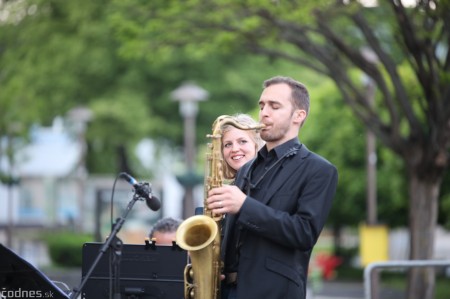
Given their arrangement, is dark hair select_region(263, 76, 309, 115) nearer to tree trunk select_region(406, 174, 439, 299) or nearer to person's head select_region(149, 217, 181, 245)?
person's head select_region(149, 217, 181, 245)

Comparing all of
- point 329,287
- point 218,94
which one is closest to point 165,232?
point 329,287

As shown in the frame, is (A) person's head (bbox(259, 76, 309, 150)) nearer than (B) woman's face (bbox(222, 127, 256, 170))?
Yes

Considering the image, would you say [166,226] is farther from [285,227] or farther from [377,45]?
[377,45]

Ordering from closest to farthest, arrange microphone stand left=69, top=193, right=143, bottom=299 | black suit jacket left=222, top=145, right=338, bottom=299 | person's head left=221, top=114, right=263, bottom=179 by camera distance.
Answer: black suit jacket left=222, top=145, right=338, bottom=299, microphone stand left=69, top=193, right=143, bottom=299, person's head left=221, top=114, right=263, bottom=179

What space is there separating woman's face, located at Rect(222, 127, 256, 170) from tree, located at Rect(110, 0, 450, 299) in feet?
18.4

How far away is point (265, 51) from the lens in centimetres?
1633

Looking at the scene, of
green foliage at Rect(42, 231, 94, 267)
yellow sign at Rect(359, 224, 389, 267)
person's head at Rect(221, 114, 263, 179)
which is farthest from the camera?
green foliage at Rect(42, 231, 94, 267)

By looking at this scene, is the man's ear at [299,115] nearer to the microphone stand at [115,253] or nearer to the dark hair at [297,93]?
the dark hair at [297,93]

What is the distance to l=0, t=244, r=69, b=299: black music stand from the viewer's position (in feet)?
18.9

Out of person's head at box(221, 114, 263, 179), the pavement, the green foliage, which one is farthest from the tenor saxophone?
the green foliage

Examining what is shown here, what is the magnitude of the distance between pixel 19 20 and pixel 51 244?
655cm

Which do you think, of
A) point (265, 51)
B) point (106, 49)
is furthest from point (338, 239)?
point (265, 51)

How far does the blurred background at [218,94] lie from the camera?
14.6 meters

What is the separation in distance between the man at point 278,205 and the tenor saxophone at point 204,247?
112 mm
